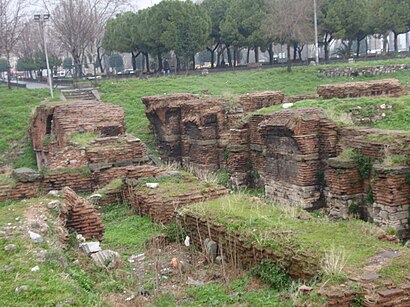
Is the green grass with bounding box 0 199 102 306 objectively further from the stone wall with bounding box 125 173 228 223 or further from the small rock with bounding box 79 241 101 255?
the stone wall with bounding box 125 173 228 223

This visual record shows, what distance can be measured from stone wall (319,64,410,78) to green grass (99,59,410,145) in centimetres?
37

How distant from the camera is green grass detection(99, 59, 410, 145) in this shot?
83.4ft

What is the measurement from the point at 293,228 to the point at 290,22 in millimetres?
27109

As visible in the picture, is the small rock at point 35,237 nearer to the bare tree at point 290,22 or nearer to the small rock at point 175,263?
the small rock at point 175,263

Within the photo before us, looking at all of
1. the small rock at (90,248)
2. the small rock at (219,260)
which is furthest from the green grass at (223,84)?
the small rock at (219,260)

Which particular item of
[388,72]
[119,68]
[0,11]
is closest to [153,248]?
[388,72]

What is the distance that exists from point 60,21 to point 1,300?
115 ft

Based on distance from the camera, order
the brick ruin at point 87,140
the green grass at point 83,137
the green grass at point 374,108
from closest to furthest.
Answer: the brick ruin at point 87,140 < the green grass at point 83,137 < the green grass at point 374,108

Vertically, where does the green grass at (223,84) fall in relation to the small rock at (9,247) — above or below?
above

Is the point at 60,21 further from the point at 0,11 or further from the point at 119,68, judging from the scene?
the point at 119,68

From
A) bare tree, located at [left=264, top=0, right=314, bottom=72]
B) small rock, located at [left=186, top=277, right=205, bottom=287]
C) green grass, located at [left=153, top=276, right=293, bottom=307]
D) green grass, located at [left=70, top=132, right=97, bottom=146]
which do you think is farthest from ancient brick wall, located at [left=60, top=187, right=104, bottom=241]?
bare tree, located at [left=264, top=0, right=314, bottom=72]

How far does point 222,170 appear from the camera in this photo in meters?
15.9

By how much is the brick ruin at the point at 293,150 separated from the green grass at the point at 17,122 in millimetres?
5432

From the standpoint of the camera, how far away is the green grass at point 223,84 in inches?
1000
